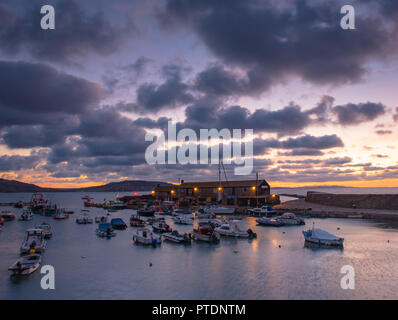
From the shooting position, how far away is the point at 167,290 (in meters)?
27.6

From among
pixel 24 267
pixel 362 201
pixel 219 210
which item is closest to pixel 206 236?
pixel 24 267

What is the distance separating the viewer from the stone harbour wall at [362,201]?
9200 cm

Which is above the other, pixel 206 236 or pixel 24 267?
pixel 24 267

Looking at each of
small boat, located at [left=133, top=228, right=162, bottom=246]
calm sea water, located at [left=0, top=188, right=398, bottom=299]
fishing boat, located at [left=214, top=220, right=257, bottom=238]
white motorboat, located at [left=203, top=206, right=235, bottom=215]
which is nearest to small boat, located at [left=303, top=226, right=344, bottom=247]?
calm sea water, located at [left=0, top=188, right=398, bottom=299]

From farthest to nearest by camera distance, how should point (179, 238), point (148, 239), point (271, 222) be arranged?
point (271, 222) → point (179, 238) → point (148, 239)

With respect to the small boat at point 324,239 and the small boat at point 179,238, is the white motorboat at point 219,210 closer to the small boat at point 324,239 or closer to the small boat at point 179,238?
the small boat at point 179,238

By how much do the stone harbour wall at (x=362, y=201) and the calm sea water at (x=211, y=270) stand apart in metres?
45.4

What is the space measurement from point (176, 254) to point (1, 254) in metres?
24.4

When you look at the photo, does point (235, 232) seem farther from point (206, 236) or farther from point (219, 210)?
point (219, 210)

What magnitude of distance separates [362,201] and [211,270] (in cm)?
8392

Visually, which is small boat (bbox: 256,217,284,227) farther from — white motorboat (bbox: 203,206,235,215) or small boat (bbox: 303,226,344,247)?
white motorboat (bbox: 203,206,235,215)

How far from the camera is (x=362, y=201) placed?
9925 centimetres

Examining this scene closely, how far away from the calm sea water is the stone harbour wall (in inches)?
1787

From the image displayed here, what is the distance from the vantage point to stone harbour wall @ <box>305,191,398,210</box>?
302ft
